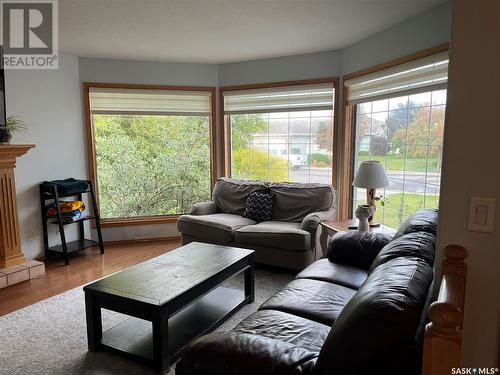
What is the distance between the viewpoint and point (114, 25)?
321 centimetres

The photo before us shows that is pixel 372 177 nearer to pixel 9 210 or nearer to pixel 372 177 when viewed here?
pixel 372 177

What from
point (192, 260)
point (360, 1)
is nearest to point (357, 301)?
point (192, 260)

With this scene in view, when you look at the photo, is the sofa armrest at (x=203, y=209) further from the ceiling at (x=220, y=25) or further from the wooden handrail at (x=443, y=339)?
the wooden handrail at (x=443, y=339)

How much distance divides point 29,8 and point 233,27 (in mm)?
1690

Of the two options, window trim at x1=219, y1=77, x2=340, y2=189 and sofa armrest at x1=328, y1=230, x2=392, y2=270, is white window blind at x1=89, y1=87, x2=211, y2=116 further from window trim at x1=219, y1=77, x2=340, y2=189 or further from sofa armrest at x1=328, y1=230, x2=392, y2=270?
sofa armrest at x1=328, y1=230, x2=392, y2=270

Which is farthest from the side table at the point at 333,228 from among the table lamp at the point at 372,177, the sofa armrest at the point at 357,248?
the sofa armrest at the point at 357,248

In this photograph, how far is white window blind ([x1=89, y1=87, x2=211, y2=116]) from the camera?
4535 millimetres

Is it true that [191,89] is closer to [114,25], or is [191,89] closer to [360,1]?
[114,25]

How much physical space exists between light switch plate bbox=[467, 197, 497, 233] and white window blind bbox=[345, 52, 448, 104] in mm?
2069

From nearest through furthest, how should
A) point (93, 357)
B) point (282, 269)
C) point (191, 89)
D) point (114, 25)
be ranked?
point (93, 357) < point (114, 25) < point (282, 269) < point (191, 89)

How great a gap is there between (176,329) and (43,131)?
296cm

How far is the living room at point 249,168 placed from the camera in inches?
45.1

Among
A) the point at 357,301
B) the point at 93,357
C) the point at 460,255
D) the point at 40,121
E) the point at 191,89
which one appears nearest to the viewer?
the point at 460,255

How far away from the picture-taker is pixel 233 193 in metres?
4.43
